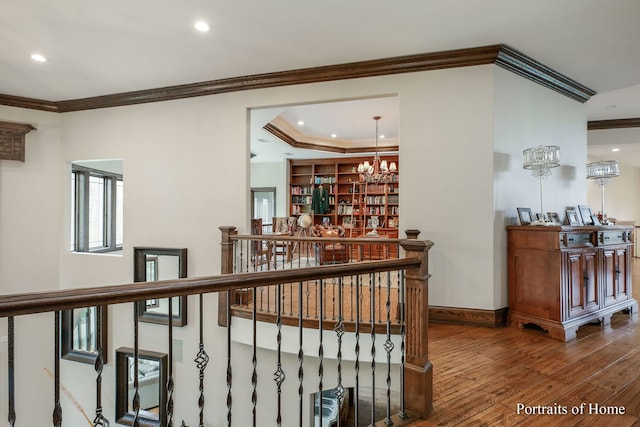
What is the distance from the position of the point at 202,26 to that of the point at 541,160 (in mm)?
3612

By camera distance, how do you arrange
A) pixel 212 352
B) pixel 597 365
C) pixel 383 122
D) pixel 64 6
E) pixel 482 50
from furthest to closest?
1. pixel 383 122
2. pixel 212 352
3. pixel 482 50
4. pixel 64 6
5. pixel 597 365

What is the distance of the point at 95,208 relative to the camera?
6.72 meters

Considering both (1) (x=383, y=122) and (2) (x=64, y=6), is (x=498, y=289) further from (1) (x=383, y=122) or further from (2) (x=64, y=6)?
(2) (x=64, y=6)

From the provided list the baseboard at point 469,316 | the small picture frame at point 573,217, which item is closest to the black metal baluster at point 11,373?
the baseboard at point 469,316

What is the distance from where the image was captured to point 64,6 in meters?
2.90

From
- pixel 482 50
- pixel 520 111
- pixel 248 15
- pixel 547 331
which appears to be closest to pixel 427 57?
pixel 482 50

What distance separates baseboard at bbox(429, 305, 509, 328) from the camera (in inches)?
138

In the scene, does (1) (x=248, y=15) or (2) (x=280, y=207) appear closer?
(1) (x=248, y=15)

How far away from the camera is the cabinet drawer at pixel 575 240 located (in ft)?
10.3

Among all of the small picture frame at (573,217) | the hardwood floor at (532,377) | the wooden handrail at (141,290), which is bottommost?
the hardwood floor at (532,377)

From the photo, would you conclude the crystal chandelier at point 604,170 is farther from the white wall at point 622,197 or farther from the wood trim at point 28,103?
the wood trim at point 28,103

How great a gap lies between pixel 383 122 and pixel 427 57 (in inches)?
115

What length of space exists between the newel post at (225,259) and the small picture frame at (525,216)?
3.30 metres

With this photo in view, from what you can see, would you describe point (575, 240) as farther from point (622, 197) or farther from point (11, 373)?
point (622, 197)
